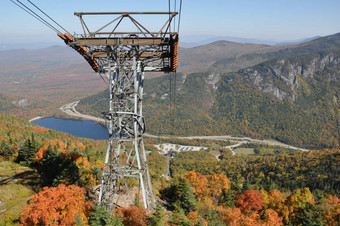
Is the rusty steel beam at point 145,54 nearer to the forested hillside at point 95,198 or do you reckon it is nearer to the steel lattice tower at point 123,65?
the steel lattice tower at point 123,65

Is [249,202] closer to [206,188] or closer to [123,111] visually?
[206,188]

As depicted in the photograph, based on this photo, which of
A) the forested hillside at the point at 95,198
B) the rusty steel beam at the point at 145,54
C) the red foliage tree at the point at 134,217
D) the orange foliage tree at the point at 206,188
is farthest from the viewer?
the orange foliage tree at the point at 206,188

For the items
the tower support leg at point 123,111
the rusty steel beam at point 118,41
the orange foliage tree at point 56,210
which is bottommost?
the orange foliage tree at point 56,210

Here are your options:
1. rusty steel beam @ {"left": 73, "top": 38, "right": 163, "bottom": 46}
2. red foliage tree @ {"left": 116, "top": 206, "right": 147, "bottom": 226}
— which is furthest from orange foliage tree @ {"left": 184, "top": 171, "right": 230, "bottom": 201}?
rusty steel beam @ {"left": 73, "top": 38, "right": 163, "bottom": 46}

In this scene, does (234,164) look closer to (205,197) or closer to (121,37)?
(205,197)

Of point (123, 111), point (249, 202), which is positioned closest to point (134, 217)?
point (123, 111)

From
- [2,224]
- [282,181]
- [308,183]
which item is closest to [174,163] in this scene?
[282,181]

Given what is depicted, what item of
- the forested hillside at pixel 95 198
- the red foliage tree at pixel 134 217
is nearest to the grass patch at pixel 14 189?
the forested hillside at pixel 95 198
